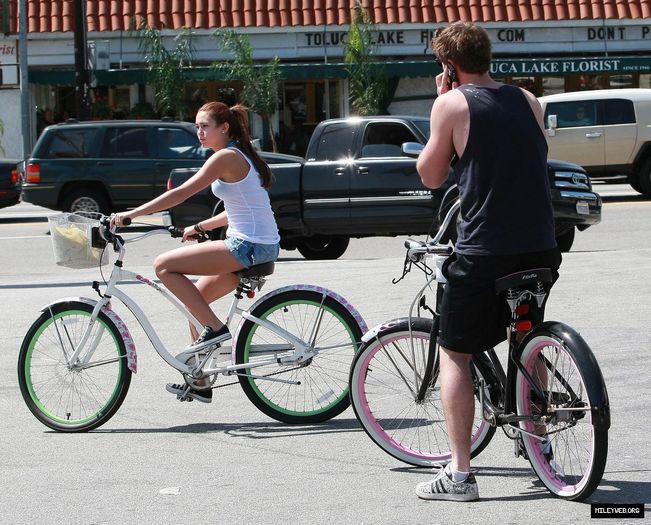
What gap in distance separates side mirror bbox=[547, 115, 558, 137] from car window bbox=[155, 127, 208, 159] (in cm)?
617

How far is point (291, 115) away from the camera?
32.4 meters

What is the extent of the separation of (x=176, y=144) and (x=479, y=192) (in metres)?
15.1

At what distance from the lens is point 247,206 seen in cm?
652

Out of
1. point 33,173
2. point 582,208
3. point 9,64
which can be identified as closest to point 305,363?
point 582,208

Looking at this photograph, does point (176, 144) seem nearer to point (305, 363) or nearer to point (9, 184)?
point (9, 184)

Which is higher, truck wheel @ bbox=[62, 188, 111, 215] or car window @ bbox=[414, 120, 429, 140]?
car window @ bbox=[414, 120, 429, 140]

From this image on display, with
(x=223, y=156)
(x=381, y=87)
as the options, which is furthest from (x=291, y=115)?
(x=223, y=156)

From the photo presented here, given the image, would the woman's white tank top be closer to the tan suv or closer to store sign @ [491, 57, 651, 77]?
the tan suv

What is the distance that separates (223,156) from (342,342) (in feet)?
3.67

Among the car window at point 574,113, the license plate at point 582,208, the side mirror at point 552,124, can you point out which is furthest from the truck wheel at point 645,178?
the license plate at point 582,208

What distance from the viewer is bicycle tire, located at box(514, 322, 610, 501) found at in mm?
4805

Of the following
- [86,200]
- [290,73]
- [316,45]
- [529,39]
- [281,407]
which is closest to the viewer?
[281,407]

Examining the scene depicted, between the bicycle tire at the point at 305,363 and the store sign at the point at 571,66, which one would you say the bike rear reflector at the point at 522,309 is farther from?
the store sign at the point at 571,66

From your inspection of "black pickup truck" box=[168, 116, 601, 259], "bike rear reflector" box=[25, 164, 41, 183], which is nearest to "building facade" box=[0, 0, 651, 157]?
"bike rear reflector" box=[25, 164, 41, 183]
